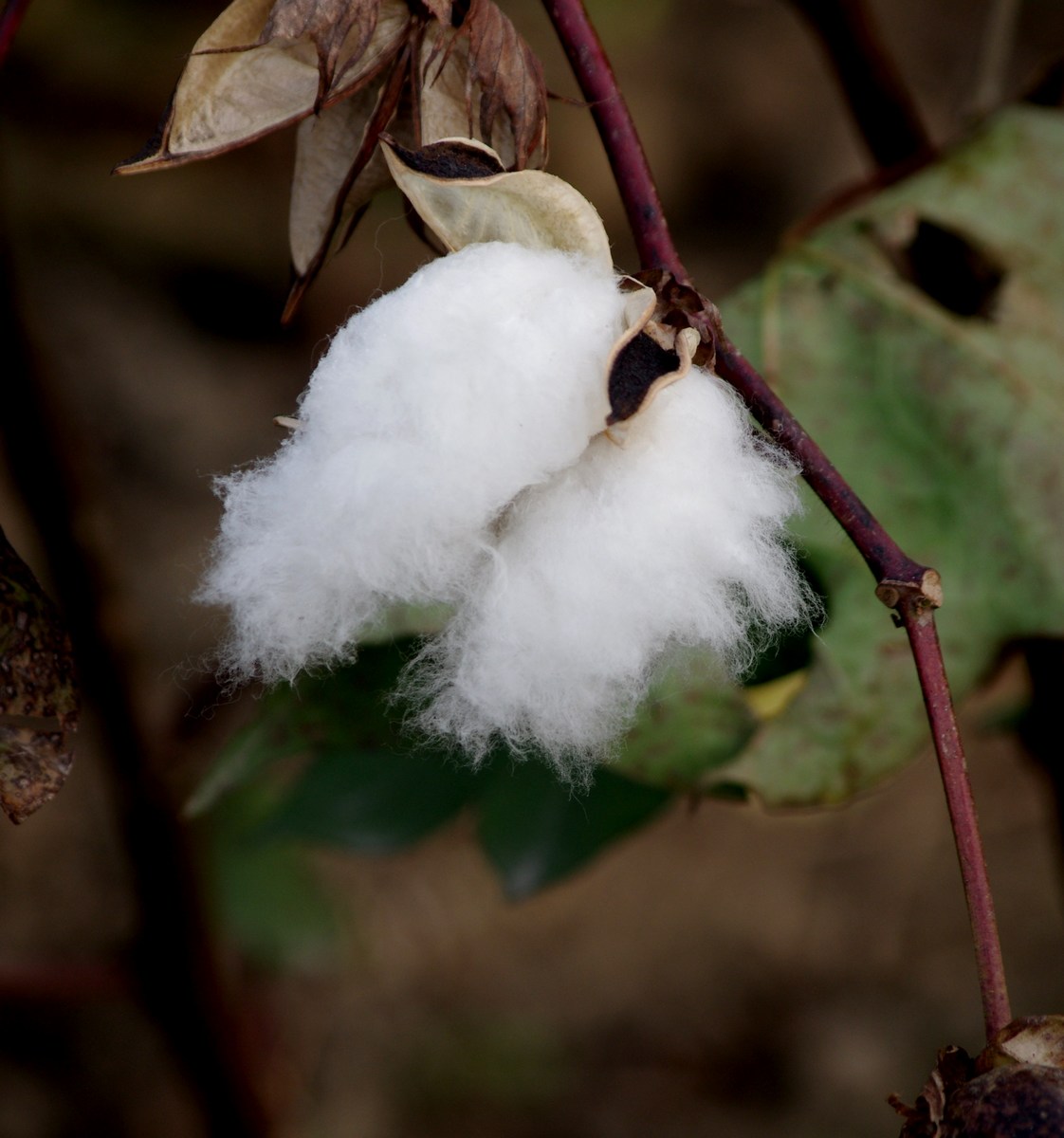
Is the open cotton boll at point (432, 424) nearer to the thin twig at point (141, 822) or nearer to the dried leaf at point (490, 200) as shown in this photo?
the dried leaf at point (490, 200)

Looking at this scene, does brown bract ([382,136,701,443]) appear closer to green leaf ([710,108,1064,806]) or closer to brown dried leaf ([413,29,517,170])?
brown dried leaf ([413,29,517,170])

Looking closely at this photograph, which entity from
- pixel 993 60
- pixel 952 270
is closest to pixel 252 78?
pixel 952 270

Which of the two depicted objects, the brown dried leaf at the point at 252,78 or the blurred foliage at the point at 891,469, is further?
the blurred foliage at the point at 891,469

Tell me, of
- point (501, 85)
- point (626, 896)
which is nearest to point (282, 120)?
point (501, 85)

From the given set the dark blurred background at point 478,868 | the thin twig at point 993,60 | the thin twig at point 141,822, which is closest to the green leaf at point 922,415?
the thin twig at point 993,60

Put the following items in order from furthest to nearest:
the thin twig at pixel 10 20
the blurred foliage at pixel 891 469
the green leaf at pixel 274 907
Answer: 1. the green leaf at pixel 274 907
2. the blurred foliage at pixel 891 469
3. the thin twig at pixel 10 20

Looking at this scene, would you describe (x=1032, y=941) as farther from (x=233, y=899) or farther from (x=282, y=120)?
(x=282, y=120)
